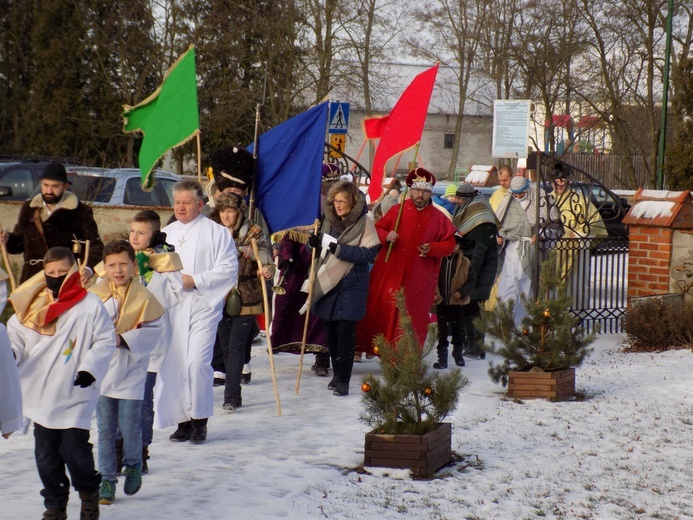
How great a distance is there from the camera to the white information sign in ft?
63.1

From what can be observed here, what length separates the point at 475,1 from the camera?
140ft

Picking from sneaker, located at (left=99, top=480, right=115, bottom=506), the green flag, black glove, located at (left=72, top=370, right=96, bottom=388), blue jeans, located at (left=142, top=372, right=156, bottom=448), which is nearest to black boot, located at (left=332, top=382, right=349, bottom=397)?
the green flag

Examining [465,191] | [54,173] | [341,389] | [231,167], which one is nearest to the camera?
[54,173]

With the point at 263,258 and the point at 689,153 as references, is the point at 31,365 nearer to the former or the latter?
the point at 263,258

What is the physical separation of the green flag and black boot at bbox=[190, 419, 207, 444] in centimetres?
202

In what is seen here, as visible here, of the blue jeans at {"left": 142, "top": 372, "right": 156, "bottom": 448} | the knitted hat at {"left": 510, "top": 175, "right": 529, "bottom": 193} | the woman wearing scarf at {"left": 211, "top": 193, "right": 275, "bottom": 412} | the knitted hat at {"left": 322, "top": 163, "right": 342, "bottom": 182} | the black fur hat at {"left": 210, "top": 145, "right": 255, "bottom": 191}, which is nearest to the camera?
the blue jeans at {"left": 142, "top": 372, "right": 156, "bottom": 448}

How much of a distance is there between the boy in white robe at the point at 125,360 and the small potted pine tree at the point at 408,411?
145 centimetres

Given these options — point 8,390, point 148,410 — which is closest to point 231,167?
point 148,410

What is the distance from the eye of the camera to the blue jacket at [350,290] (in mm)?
9273

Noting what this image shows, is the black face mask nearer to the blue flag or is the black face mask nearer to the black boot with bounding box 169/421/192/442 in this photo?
the black boot with bounding box 169/421/192/442

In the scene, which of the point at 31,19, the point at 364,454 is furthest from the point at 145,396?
the point at 31,19

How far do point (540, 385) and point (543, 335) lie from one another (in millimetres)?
411

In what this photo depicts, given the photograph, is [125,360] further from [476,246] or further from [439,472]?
[476,246]

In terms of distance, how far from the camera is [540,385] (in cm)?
910
